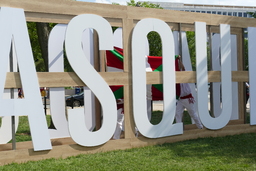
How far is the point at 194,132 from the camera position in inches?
357

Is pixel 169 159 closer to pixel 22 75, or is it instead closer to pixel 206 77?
pixel 206 77

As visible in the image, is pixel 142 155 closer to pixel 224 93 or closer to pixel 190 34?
pixel 224 93

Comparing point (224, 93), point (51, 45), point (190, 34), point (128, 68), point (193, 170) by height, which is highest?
point (190, 34)

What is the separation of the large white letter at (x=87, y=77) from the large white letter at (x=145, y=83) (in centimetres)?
61

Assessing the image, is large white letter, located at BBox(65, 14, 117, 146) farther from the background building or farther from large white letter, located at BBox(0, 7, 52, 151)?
the background building

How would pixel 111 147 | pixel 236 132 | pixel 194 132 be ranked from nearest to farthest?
pixel 111 147 < pixel 194 132 < pixel 236 132

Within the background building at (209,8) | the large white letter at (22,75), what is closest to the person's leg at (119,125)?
the large white letter at (22,75)

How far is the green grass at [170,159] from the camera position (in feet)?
21.3

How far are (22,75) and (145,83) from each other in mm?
2479

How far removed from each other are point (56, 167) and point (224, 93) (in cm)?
458

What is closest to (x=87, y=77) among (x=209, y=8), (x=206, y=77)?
(x=206, y=77)

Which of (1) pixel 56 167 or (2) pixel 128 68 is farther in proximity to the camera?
(2) pixel 128 68

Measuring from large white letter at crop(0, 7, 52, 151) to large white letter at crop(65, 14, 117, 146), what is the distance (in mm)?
557

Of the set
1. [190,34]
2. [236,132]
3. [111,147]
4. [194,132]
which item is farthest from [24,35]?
[190,34]
